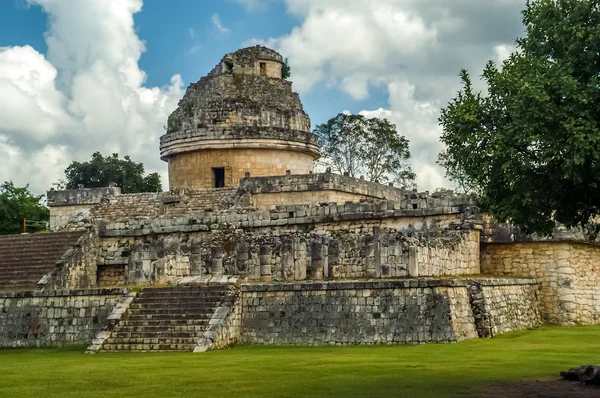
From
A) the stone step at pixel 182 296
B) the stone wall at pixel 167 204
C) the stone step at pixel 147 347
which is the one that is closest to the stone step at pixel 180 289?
the stone step at pixel 182 296

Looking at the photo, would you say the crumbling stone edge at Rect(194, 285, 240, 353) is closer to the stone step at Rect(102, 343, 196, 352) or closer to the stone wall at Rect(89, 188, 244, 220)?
the stone step at Rect(102, 343, 196, 352)

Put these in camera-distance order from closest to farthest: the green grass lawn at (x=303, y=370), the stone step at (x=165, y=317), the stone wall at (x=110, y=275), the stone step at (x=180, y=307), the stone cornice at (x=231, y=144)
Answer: the green grass lawn at (x=303, y=370) → the stone step at (x=165, y=317) → the stone step at (x=180, y=307) → the stone wall at (x=110, y=275) → the stone cornice at (x=231, y=144)

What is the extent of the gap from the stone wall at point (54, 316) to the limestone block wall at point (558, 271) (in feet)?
32.1

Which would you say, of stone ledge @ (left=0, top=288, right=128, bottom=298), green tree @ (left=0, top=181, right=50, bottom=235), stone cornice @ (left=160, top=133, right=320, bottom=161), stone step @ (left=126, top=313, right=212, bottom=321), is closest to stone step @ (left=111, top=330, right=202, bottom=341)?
stone step @ (left=126, top=313, right=212, bottom=321)

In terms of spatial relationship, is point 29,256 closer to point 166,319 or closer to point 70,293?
point 70,293

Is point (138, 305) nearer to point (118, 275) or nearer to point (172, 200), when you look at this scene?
point (118, 275)

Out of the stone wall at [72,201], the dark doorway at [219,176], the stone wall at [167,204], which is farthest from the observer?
the dark doorway at [219,176]

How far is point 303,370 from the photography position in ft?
43.9

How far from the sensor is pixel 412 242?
1955cm

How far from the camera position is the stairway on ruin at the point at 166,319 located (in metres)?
17.9

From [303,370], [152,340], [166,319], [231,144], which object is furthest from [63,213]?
[303,370]

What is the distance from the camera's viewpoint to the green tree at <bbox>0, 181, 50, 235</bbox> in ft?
125

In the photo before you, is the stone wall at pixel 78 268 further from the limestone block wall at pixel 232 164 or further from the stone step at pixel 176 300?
the limestone block wall at pixel 232 164

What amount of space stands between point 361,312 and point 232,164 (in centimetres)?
1412
